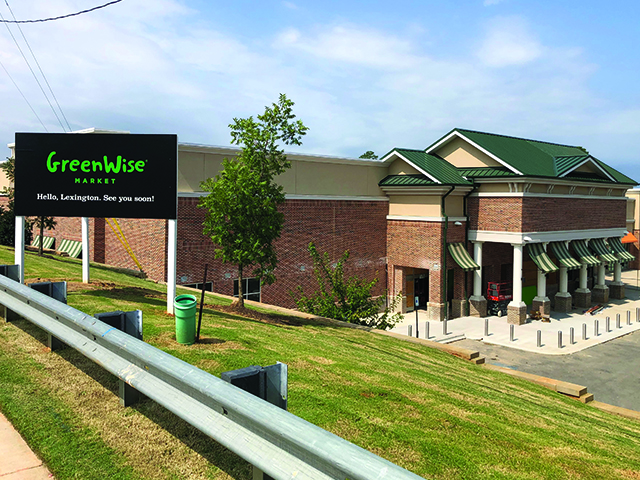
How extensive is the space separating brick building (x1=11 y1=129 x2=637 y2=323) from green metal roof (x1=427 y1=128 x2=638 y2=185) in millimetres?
137

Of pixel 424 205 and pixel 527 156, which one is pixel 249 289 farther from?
pixel 527 156

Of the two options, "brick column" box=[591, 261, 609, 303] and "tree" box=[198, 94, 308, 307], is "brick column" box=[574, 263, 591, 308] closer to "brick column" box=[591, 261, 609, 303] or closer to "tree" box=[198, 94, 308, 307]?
"brick column" box=[591, 261, 609, 303]

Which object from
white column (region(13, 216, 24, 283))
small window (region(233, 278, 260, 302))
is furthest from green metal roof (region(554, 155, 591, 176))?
white column (region(13, 216, 24, 283))

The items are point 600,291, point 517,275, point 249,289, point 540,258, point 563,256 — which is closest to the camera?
point 249,289

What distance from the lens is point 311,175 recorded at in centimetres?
2805

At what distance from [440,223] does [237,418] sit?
26.2 meters

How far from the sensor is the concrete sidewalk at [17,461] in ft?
12.6

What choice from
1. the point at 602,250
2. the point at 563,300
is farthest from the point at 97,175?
the point at 602,250

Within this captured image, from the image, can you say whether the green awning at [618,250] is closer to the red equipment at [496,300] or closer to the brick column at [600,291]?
the brick column at [600,291]

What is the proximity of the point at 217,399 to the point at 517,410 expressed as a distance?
6.20 metres

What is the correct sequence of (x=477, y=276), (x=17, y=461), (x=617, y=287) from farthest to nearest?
(x=617, y=287), (x=477, y=276), (x=17, y=461)

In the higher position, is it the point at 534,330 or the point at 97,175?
the point at 97,175

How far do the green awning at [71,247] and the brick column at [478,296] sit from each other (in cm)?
2263

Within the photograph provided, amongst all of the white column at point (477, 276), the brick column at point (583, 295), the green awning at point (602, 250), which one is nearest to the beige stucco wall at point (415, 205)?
the white column at point (477, 276)
